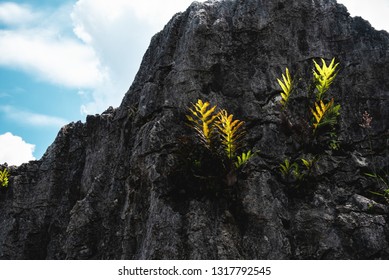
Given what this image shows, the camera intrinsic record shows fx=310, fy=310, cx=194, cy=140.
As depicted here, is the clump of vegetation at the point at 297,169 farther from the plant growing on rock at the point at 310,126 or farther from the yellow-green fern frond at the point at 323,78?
the yellow-green fern frond at the point at 323,78

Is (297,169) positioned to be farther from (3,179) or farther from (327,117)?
(3,179)

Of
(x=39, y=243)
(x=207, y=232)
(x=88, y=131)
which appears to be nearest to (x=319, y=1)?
(x=207, y=232)

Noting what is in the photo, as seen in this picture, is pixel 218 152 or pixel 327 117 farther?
pixel 327 117

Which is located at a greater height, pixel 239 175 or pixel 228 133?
pixel 228 133

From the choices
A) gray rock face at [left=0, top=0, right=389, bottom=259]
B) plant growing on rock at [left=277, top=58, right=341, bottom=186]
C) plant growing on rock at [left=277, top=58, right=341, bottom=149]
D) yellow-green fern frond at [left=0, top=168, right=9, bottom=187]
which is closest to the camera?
gray rock face at [left=0, top=0, right=389, bottom=259]

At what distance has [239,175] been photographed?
18.6 feet

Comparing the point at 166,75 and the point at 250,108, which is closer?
the point at 250,108

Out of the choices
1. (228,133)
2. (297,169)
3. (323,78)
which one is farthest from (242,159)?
(323,78)

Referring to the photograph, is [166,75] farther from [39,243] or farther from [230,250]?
[39,243]

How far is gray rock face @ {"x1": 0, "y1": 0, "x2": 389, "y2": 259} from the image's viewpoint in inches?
203

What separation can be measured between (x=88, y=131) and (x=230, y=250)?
6.22m

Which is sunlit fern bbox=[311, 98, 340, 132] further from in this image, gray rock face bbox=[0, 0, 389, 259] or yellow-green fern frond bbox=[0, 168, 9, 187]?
yellow-green fern frond bbox=[0, 168, 9, 187]

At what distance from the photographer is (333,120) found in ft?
19.9

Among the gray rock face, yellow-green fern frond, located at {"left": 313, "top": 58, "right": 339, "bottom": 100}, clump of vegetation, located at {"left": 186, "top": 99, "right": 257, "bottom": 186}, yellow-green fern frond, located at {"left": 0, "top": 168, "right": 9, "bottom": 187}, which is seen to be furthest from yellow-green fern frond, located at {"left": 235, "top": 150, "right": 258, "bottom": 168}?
yellow-green fern frond, located at {"left": 0, "top": 168, "right": 9, "bottom": 187}
